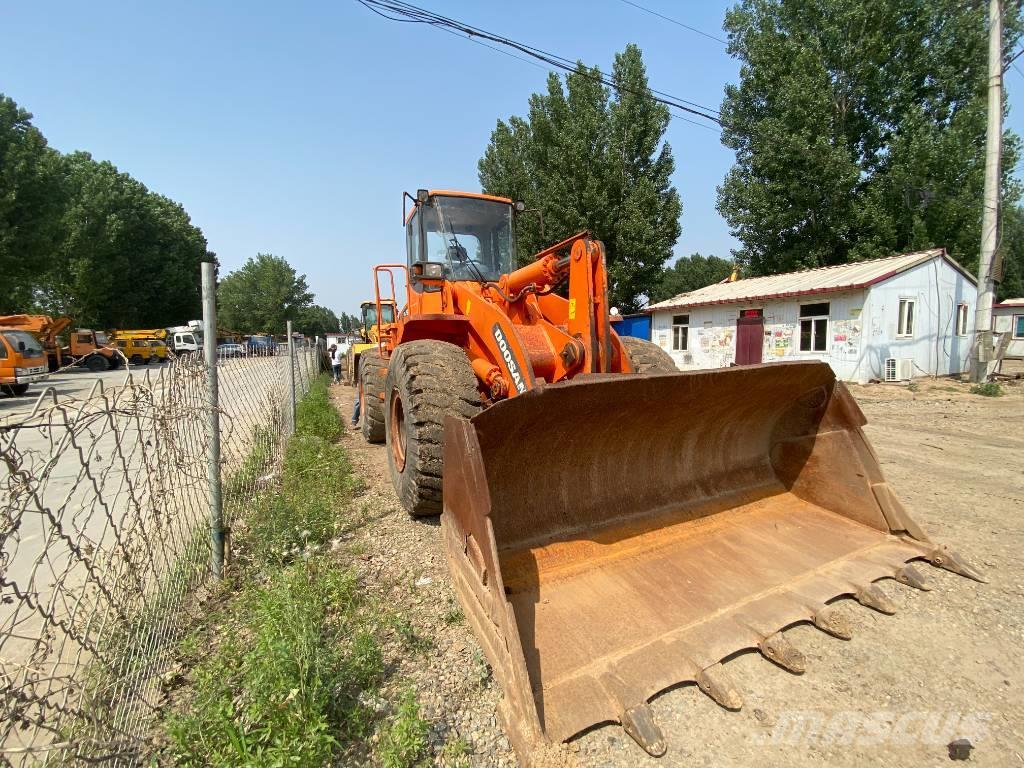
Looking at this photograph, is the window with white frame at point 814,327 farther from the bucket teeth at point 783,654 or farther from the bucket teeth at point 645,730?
the bucket teeth at point 645,730

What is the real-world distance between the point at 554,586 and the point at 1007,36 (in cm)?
2473

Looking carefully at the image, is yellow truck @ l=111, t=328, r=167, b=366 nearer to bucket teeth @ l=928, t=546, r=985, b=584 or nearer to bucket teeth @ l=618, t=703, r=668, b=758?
bucket teeth @ l=618, t=703, r=668, b=758

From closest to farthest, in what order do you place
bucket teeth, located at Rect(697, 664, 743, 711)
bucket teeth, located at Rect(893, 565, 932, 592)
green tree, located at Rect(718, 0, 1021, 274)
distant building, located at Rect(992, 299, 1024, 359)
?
bucket teeth, located at Rect(697, 664, 743, 711) < bucket teeth, located at Rect(893, 565, 932, 592) < green tree, located at Rect(718, 0, 1021, 274) < distant building, located at Rect(992, 299, 1024, 359)

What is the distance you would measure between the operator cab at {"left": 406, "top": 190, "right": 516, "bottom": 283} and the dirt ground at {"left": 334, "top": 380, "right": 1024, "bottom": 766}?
2789 mm

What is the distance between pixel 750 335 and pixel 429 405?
617 inches

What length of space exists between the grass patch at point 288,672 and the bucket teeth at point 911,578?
276 centimetres

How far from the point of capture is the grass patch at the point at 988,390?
462 inches

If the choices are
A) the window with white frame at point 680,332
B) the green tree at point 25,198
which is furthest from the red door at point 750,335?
the green tree at point 25,198

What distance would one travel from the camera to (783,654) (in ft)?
7.82

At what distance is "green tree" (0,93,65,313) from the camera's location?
22.4 metres

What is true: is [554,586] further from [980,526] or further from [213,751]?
[980,526]

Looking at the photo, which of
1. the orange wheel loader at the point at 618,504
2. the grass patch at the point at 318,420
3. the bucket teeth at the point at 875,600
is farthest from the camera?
the grass patch at the point at 318,420

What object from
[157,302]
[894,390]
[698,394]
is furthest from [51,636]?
[157,302]

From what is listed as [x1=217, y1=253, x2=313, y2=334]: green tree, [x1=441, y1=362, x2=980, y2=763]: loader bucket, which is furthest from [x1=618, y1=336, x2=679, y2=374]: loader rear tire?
[x1=217, y1=253, x2=313, y2=334]: green tree
